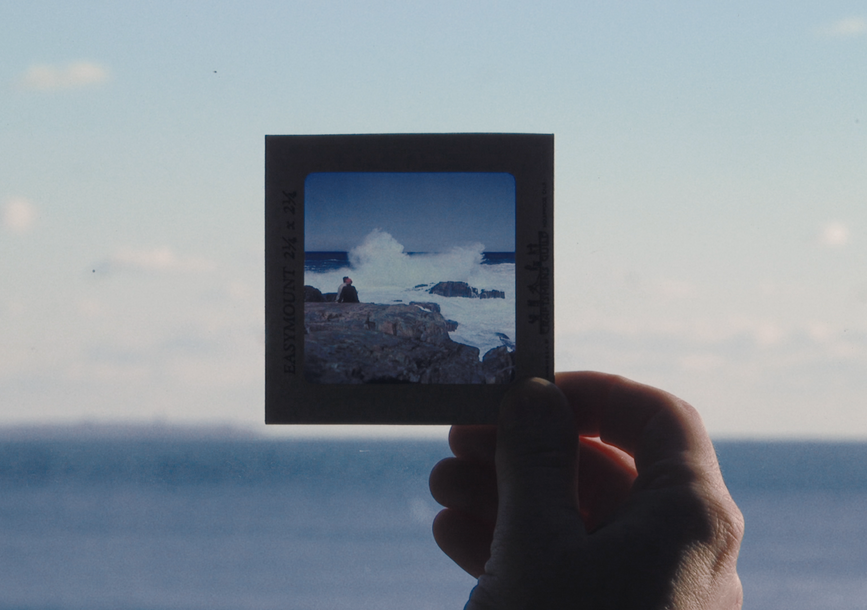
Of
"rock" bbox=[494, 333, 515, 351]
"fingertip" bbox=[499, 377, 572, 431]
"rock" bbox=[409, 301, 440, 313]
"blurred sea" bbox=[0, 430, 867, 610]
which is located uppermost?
"rock" bbox=[409, 301, 440, 313]

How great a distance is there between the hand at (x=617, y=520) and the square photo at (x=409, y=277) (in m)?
0.13

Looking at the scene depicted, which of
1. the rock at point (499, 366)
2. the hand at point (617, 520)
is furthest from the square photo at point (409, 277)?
the hand at point (617, 520)

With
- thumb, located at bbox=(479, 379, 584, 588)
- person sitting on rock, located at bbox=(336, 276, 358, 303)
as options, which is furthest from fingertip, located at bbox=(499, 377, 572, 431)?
person sitting on rock, located at bbox=(336, 276, 358, 303)

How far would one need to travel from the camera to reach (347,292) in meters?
1.05

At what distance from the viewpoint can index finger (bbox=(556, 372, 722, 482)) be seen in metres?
0.92

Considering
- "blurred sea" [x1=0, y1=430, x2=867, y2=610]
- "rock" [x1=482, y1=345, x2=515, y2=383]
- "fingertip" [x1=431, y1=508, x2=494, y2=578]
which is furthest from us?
"blurred sea" [x1=0, y1=430, x2=867, y2=610]

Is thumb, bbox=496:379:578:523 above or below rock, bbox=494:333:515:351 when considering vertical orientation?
below

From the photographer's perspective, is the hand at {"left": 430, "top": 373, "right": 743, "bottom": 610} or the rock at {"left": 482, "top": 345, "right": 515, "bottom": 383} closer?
the hand at {"left": 430, "top": 373, "right": 743, "bottom": 610}

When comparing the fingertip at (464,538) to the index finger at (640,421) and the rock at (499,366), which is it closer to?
the index finger at (640,421)

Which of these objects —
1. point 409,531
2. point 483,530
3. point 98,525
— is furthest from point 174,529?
point 483,530

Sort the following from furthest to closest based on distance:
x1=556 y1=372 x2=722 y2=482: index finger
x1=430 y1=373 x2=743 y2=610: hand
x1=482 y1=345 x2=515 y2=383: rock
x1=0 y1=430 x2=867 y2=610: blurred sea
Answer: x1=0 y1=430 x2=867 y2=610: blurred sea < x1=482 y1=345 x2=515 y2=383: rock < x1=556 y1=372 x2=722 y2=482: index finger < x1=430 y1=373 x2=743 y2=610: hand

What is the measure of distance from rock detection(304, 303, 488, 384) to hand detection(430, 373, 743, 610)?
0.35ft

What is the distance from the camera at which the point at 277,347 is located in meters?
1.04

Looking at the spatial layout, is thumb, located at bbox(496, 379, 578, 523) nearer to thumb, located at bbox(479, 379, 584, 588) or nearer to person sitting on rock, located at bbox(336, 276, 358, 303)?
thumb, located at bbox(479, 379, 584, 588)
